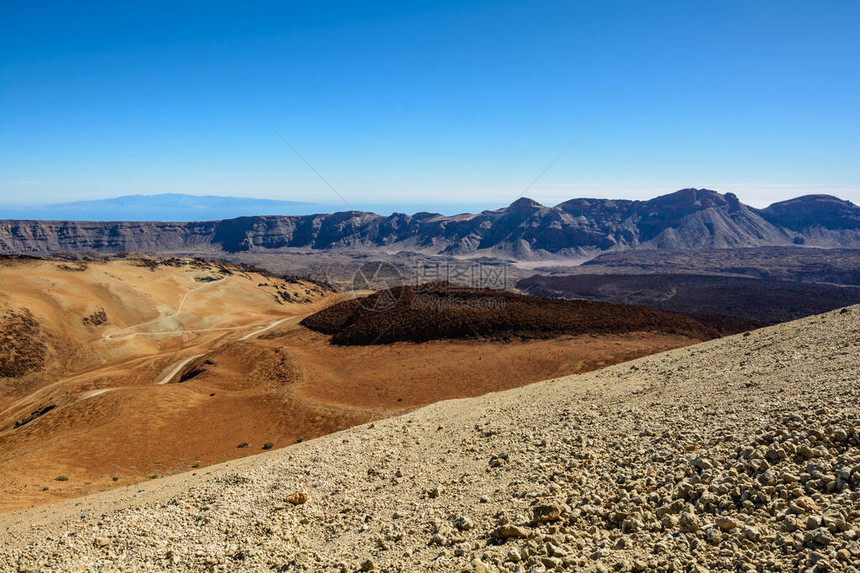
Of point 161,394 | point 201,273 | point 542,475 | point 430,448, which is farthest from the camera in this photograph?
point 201,273

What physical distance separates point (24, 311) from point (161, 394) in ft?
98.5

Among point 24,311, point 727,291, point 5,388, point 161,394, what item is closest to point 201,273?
point 24,311

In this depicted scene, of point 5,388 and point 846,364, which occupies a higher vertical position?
point 846,364

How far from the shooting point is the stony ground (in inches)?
227

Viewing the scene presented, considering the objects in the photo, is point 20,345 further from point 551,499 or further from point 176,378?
point 551,499

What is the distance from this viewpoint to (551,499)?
7711 mm

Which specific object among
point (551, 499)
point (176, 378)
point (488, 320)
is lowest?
point (176, 378)

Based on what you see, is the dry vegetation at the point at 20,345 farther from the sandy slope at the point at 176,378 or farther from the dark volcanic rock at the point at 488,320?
the dark volcanic rock at the point at 488,320

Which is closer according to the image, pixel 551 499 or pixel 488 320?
pixel 551 499

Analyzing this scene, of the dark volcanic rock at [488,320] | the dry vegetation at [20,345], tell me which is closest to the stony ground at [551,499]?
the dark volcanic rock at [488,320]

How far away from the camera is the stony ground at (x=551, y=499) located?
18.9ft

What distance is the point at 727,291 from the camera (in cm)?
8881

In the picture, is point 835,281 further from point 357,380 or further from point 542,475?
point 542,475

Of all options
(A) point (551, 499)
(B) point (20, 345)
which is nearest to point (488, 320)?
(A) point (551, 499)
